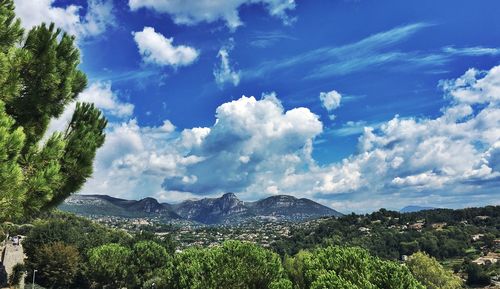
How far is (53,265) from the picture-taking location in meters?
64.4

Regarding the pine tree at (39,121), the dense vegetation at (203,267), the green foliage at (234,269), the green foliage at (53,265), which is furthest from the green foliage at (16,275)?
the pine tree at (39,121)

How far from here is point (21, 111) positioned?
11859 millimetres

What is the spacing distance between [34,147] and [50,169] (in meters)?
0.89

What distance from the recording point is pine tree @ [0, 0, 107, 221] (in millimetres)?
10133

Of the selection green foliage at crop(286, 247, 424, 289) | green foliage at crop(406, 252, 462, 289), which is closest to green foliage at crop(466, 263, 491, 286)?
green foliage at crop(406, 252, 462, 289)

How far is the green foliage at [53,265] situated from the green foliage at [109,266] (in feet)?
11.3

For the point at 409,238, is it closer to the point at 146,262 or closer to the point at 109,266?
the point at 146,262

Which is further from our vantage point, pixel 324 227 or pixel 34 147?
pixel 324 227

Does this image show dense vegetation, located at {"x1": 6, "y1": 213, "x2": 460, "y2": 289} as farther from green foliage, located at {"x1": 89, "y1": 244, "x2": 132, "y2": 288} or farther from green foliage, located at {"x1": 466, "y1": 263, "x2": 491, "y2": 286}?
green foliage, located at {"x1": 466, "y1": 263, "x2": 491, "y2": 286}

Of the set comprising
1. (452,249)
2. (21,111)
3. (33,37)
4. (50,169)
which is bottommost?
(452,249)

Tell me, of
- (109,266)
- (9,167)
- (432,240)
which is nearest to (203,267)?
(109,266)

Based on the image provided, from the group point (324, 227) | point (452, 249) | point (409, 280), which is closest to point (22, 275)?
point (409, 280)

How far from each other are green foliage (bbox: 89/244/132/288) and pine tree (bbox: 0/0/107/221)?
59.8 m

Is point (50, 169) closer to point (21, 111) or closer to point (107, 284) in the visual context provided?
point (21, 111)
